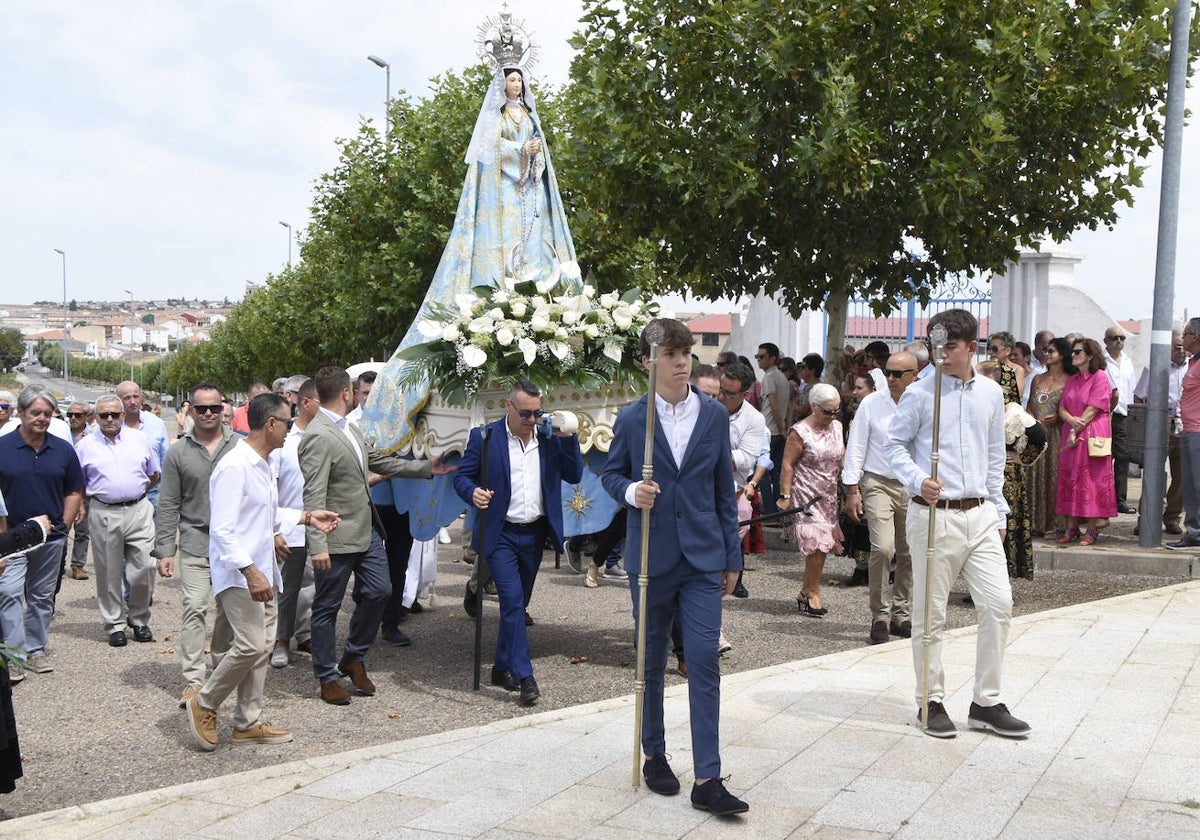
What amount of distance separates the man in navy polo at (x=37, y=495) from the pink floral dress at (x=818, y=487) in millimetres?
5341

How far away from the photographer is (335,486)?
823cm

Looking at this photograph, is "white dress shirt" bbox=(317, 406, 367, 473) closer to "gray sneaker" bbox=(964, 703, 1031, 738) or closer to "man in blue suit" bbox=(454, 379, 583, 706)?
"man in blue suit" bbox=(454, 379, 583, 706)

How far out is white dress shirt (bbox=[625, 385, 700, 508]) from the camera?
5.90m

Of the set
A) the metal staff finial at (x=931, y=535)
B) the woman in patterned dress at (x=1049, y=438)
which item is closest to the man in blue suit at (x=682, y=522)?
the metal staff finial at (x=931, y=535)

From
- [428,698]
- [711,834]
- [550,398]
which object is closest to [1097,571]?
[550,398]

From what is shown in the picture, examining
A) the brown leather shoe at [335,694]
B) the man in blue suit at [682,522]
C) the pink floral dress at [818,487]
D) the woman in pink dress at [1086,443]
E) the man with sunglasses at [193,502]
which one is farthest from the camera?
the woman in pink dress at [1086,443]

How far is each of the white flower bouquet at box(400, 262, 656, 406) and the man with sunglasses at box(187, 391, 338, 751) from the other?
161 centimetres

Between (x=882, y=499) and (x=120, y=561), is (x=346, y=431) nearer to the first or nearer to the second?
(x=120, y=561)

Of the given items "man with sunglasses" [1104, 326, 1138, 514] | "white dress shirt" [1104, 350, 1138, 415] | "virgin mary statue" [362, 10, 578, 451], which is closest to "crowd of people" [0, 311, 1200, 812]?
"virgin mary statue" [362, 10, 578, 451]

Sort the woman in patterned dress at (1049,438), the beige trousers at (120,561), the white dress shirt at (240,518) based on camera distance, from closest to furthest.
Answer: the white dress shirt at (240,518)
the beige trousers at (120,561)
the woman in patterned dress at (1049,438)

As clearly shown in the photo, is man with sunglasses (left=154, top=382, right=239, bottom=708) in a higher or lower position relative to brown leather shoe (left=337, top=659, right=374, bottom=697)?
higher

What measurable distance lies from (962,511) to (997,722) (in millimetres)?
1061

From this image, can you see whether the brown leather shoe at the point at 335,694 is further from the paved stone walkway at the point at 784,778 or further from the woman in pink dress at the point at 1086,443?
the woman in pink dress at the point at 1086,443

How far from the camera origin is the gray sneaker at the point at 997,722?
6.58 meters
